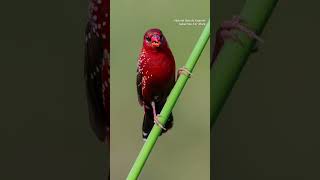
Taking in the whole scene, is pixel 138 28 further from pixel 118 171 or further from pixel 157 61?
pixel 118 171

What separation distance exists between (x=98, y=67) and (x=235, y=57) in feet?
1.59

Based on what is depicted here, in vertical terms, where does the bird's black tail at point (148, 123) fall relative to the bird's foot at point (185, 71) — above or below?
below

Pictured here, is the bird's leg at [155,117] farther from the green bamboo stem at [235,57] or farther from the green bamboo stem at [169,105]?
the green bamboo stem at [235,57]

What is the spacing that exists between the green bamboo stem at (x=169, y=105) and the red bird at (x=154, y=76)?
0.02 m

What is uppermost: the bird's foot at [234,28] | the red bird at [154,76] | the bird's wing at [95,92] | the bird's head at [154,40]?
the bird's foot at [234,28]

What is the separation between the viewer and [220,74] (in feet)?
4.76

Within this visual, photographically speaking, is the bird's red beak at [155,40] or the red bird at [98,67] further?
the red bird at [98,67]

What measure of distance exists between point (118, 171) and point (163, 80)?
11.3 inches

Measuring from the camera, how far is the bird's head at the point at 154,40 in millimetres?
1434

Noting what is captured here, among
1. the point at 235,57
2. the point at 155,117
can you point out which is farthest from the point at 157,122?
the point at 235,57

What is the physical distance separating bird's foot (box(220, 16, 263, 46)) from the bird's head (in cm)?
18

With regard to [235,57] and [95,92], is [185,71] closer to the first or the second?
[235,57]

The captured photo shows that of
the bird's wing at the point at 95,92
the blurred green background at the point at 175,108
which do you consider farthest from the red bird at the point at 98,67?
the blurred green background at the point at 175,108

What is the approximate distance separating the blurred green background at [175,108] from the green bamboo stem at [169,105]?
2cm
